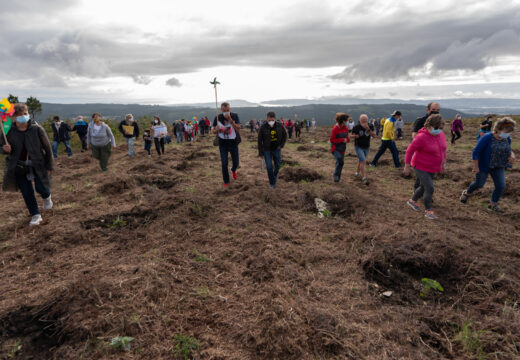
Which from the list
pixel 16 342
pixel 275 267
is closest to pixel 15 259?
pixel 16 342

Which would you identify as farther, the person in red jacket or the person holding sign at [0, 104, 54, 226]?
the person in red jacket

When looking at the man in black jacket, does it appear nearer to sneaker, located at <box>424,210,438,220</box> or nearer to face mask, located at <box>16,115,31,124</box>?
sneaker, located at <box>424,210,438,220</box>

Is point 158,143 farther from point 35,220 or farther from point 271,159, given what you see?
point 35,220

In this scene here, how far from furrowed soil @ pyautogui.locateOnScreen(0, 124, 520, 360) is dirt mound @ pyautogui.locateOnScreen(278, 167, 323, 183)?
2053 mm

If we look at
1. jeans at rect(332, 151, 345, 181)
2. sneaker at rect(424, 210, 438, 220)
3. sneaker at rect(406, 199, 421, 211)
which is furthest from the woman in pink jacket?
jeans at rect(332, 151, 345, 181)

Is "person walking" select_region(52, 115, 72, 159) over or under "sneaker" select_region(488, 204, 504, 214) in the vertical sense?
over

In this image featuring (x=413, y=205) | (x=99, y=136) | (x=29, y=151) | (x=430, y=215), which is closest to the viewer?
(x=29, y=151)

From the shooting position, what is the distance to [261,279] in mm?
3568

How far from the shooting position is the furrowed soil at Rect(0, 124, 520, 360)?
2.60m

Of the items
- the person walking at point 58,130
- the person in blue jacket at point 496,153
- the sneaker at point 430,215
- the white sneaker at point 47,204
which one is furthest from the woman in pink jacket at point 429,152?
the person walking at point 58,130

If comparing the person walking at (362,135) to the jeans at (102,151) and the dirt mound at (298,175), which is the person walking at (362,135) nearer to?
the dirt mound at (298,175)

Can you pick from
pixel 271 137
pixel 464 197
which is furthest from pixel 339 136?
pixel 464 197

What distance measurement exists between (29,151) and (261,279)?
17.1 ft

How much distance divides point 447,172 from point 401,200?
3.83m
